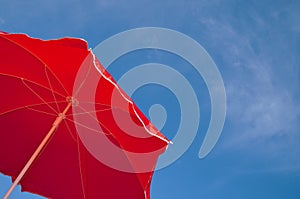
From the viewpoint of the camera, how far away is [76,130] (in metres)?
3.60

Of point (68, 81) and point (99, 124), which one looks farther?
point (99, 124)

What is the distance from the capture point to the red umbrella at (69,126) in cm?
289

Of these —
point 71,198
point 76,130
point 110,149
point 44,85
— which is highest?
point 44,85

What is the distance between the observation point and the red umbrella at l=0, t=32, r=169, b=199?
9.48 feet

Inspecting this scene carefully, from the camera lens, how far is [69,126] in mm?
3611

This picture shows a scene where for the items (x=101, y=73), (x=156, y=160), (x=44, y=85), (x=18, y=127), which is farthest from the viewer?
(x=18, y=127)

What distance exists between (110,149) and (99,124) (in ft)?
0.99

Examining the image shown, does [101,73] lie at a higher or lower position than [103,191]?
higher

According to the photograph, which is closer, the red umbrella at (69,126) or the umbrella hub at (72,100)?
the red umbrella at (69,126)

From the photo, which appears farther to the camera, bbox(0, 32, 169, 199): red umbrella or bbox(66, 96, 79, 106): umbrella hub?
bbox(66, 96, 79, 106): umbrella hub

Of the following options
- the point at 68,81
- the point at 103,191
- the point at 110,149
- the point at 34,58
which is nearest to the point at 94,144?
the point at 110,149

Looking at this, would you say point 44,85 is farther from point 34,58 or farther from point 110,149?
point 110,149

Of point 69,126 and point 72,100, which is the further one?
point 69,126

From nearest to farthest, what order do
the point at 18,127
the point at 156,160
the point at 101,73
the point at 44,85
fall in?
the point at 101,73 < the point at 156,160 < the point at 44,85 < the point at 18,127
